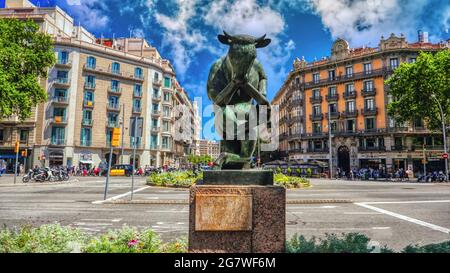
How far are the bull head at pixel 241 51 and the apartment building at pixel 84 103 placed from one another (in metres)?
39.5

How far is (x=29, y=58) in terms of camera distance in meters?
25.5

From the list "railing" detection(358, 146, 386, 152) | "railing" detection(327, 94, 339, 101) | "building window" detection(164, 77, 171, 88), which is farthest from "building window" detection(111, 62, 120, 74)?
"railing" detection(358, 146, 386, 152)

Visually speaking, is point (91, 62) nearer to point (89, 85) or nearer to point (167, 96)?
point (89, 85)

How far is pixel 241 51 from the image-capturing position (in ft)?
12.1

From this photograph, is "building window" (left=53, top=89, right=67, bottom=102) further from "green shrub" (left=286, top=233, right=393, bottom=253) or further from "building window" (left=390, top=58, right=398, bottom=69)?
"building window" (left=390, top=58, right=398, bottom=69)

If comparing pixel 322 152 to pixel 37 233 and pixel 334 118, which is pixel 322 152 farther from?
pixel 37 233

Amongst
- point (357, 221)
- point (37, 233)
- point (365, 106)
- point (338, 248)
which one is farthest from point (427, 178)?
point (37, 233)

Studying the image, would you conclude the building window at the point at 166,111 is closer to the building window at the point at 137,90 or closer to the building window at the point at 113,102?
the building window at the point at 137,90

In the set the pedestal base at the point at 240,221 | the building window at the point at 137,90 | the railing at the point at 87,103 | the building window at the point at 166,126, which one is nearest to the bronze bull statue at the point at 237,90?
the pedestal base at the point at 240,221

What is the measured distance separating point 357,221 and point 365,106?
149ft

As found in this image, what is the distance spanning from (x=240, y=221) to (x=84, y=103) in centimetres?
4919

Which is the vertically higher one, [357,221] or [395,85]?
[395,85]

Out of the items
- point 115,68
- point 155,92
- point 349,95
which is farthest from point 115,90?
point 349,95

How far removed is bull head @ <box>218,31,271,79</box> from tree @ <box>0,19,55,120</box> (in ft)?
79.5
